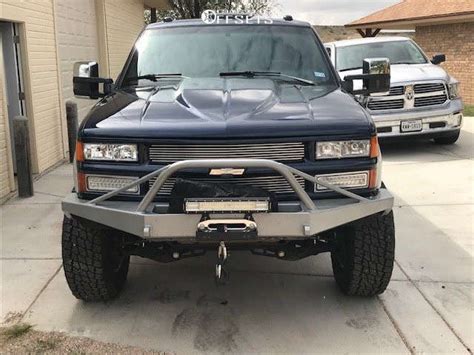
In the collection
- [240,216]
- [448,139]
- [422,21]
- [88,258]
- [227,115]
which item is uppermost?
[422,21]

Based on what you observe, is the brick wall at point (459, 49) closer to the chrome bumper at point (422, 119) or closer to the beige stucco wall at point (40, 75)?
the chrome bumper at point (422, 119)

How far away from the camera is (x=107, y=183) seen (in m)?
3.42

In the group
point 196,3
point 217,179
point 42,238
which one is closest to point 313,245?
point 217,179

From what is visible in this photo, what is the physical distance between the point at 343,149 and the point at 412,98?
251 inches

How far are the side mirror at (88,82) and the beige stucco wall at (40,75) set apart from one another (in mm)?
2882

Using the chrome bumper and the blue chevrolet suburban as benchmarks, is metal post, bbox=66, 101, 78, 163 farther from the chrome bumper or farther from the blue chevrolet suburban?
the blue chevrolet suburban

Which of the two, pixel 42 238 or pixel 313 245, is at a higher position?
pixel 313 245

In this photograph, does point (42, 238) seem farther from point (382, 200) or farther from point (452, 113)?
point (452, 113)

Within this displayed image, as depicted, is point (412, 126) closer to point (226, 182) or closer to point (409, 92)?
point (409, 92)

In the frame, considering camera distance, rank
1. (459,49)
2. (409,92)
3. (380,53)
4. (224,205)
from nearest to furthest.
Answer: (224,205) < (409,92) < (380,53) < (459,49)

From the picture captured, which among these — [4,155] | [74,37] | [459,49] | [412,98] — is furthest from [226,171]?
[459,49]

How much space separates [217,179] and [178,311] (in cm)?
119

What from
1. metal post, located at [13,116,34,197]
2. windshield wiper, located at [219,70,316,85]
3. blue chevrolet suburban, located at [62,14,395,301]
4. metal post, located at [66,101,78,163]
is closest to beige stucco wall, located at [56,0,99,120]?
metal post, located at [66,101,78,163]

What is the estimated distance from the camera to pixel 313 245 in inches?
147
